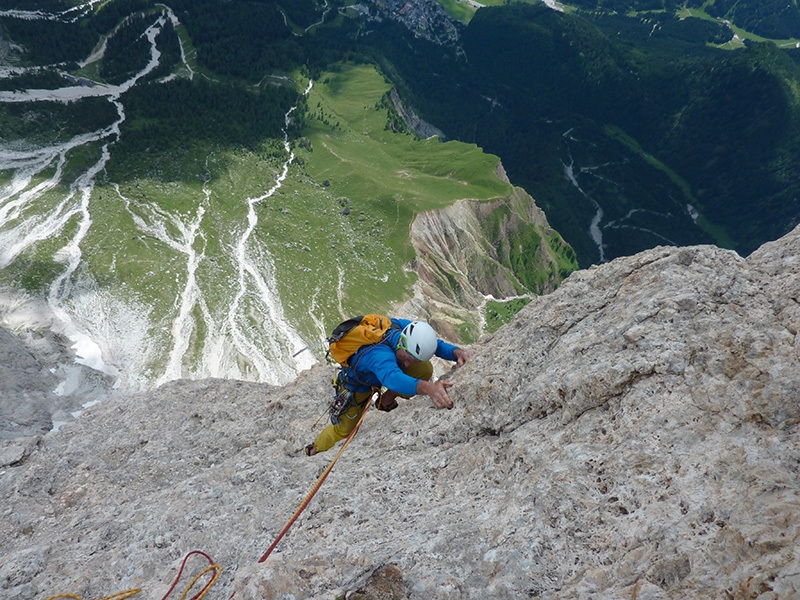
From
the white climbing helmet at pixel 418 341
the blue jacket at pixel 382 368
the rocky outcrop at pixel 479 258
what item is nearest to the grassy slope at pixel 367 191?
the rocky outcrop at pixel 479 258

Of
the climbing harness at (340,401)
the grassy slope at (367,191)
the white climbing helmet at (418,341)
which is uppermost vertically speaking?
the white climbing helmet at (418,341)

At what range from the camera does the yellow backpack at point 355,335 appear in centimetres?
1436

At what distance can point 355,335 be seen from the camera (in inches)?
569

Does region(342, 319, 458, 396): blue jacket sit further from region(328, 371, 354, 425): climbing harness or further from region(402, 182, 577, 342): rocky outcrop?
region(402, 182, 577, 342): rocky outcrop

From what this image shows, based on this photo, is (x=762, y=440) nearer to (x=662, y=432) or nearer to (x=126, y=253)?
(x=662, y=432)

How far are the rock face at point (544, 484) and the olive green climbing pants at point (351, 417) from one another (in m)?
0.62

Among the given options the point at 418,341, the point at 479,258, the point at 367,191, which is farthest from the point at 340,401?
the point at 367,191

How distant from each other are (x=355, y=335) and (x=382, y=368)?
162 centimetres

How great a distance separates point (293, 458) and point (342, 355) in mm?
4585

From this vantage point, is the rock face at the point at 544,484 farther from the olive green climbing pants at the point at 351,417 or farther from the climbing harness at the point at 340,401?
the climbing harness at the point at 340,401

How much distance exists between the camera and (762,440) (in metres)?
8.65

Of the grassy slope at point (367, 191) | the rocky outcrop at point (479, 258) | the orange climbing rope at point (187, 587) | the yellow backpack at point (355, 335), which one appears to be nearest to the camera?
the orange climbing rope at point (187, 587)

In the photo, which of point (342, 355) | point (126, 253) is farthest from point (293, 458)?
point (126, 253)

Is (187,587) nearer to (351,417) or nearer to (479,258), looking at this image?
(351,417)
